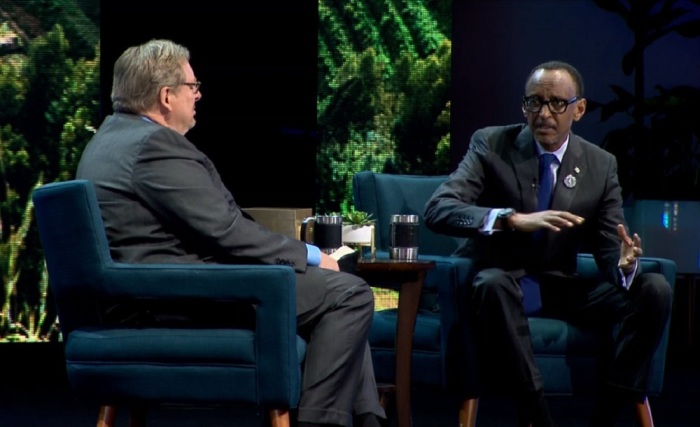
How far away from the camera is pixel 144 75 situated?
313 centimetres

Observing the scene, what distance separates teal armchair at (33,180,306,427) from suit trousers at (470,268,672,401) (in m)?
0.73

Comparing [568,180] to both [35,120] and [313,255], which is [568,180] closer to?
[313,255]

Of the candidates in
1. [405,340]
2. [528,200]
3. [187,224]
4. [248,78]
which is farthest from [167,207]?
[248,78]

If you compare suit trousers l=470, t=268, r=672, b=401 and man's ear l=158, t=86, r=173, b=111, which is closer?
man's ear l=158, t=86, r=173, b=111

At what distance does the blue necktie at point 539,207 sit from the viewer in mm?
3717

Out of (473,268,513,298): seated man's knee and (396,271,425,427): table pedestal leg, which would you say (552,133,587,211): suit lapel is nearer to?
(473,268,513,298): seated man's knee

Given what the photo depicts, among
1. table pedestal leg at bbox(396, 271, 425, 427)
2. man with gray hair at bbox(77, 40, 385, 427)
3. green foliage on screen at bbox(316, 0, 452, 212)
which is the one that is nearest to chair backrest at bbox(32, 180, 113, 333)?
man with gray hair at bbox(77, 40, 385, 427)

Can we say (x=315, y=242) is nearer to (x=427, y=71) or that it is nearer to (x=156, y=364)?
(x=156, y=364)

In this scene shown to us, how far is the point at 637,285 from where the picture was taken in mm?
3578

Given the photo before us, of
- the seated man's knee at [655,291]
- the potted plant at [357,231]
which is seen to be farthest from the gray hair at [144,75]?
the seated man's knee at [655,291]

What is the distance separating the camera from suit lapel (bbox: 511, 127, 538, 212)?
149 inches

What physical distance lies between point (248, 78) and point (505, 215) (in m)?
2.36

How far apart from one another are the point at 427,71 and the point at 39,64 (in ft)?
6.51

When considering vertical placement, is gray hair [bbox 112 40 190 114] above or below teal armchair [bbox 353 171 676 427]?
above
